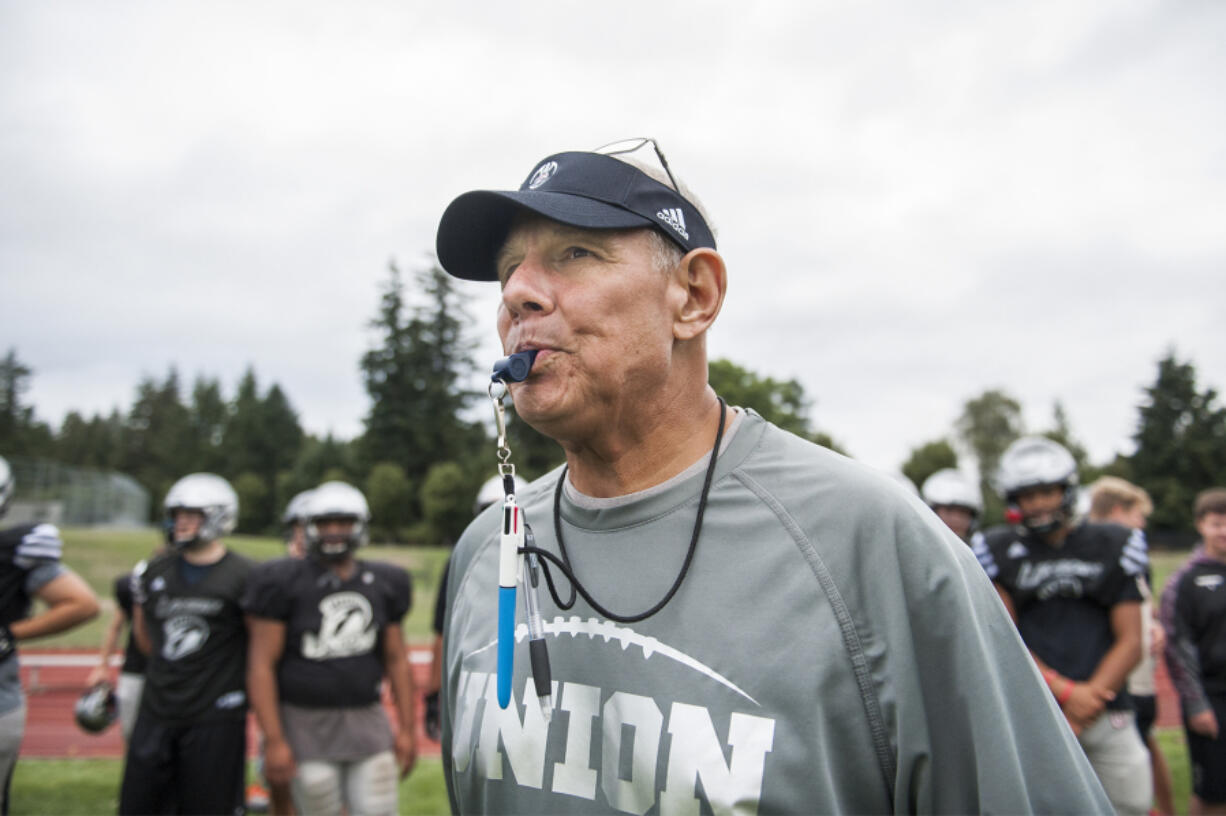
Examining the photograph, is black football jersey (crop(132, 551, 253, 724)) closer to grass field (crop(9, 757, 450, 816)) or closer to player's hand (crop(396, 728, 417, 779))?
player's hand (crop(396, 728, 417, 779))

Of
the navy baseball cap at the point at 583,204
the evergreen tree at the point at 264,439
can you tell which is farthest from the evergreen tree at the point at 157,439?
the navy baseball cap at the point at 583,204

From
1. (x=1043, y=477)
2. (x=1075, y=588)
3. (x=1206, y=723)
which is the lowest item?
(x=1206, y=723)

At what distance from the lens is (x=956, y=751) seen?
1400 millimetres

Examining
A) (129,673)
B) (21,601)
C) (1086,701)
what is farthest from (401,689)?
(1086,701)

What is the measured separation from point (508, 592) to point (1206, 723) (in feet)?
19.9

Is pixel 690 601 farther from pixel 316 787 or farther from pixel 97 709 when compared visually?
pixel 97 709

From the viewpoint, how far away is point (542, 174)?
1848mm

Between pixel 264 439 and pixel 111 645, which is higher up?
pixel 264 439

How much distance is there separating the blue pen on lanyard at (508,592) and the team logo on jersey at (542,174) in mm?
676

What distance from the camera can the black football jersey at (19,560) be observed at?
475 centimetres

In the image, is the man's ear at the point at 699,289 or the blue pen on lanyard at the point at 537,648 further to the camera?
the man's ear at the point at 699,289

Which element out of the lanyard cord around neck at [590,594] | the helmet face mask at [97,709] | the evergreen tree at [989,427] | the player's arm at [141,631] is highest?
the evergreen tree at [989,427]

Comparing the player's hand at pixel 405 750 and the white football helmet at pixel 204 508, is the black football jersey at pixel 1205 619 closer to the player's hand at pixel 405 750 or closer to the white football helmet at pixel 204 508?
the player's hand at pixel 405 750

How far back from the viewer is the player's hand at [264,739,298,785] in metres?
5.49
